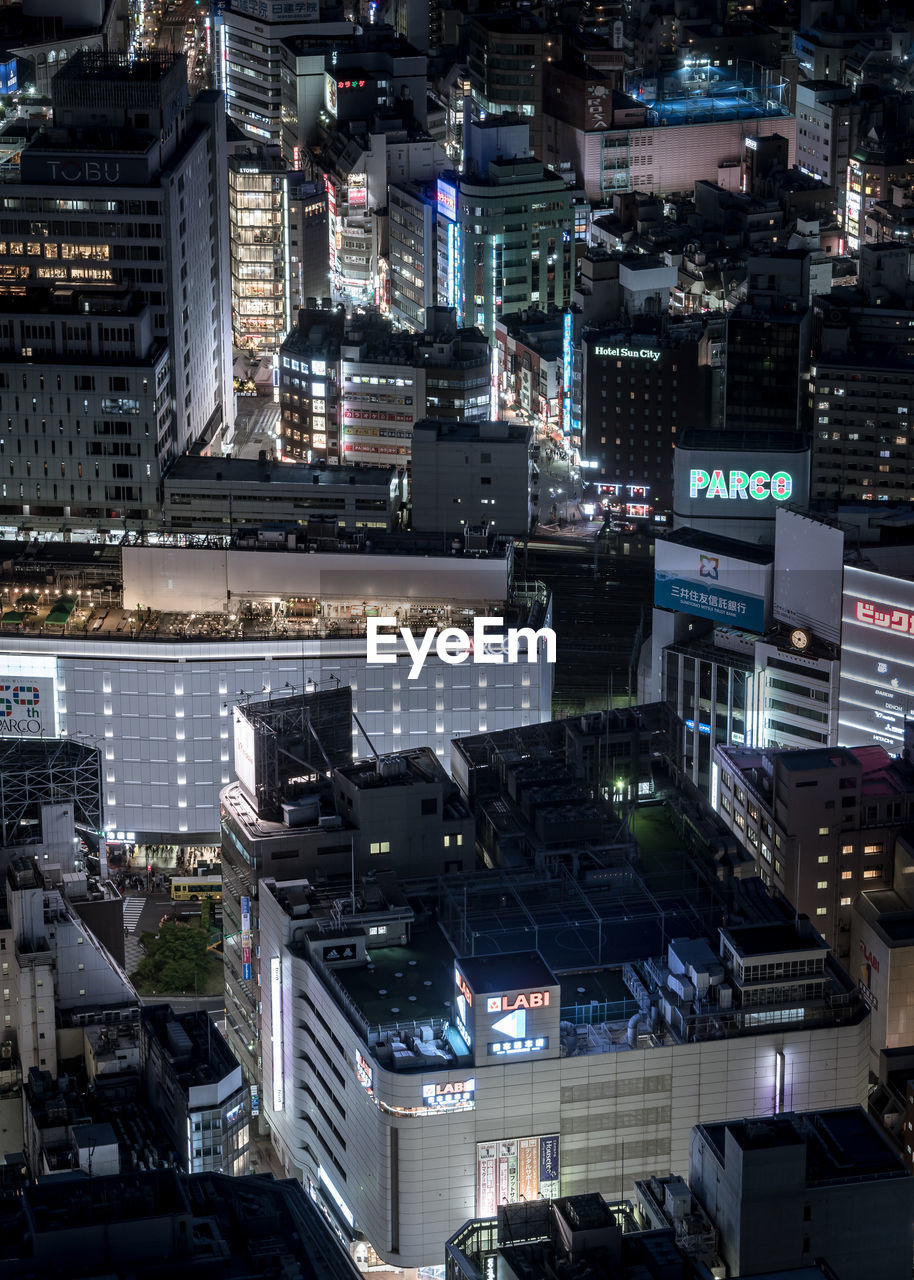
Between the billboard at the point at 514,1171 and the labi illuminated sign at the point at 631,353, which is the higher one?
the labi illuminated sign at the point at 631,353

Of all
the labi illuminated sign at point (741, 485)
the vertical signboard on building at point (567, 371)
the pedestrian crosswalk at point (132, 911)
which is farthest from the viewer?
the vertical signboard on building at point (567, 371)

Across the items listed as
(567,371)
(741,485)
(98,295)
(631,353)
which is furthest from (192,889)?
(567,371)

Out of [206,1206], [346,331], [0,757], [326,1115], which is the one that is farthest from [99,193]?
[206,1206]

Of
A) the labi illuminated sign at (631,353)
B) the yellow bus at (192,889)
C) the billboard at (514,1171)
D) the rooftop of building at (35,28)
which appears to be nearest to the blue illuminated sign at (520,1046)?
the billboard at (514,1171)

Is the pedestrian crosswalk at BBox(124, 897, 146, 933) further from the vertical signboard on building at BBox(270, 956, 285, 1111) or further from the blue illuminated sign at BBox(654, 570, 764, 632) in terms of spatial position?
the blue illuminated sign at BBox(654, 570, 764, 632)

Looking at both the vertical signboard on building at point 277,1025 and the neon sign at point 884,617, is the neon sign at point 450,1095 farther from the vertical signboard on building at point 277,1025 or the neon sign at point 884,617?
the neon sign at point 884,617

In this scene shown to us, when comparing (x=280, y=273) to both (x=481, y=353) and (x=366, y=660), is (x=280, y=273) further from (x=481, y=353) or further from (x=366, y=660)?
(x=366, y=660)

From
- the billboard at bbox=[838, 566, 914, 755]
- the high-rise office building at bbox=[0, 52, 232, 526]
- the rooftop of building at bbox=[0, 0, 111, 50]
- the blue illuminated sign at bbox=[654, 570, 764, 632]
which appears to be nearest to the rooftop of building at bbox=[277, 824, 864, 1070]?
the billboard at bbox=[838, 566, 914, 755]

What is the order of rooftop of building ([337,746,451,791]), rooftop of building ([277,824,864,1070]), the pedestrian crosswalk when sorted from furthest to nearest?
the pedestrian crosswalk, rooftop of building ([337,746,451,791]), rooftop of building ([277,824,864,1070])
